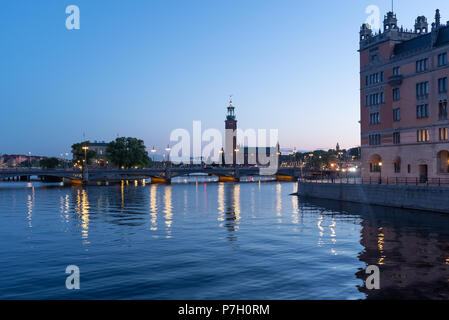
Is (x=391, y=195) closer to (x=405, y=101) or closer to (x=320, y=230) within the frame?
(x=405, y=101)

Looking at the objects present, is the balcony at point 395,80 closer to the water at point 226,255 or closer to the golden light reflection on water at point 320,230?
the water at point 226,255

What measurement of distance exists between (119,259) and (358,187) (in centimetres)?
4358

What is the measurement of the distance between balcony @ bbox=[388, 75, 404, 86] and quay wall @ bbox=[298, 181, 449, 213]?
1718 cm

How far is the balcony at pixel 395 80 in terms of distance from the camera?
64681 mm

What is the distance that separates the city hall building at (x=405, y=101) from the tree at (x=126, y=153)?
114 m

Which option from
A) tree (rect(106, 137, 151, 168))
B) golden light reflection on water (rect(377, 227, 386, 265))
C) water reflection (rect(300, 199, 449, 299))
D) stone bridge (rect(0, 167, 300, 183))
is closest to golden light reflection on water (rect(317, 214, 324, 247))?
water reflection (rect(300, 199, 449, 299))

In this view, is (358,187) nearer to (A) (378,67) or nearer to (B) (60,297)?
(A) (378,67)

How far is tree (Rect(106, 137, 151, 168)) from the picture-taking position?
557 feet

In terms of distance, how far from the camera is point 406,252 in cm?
2783
